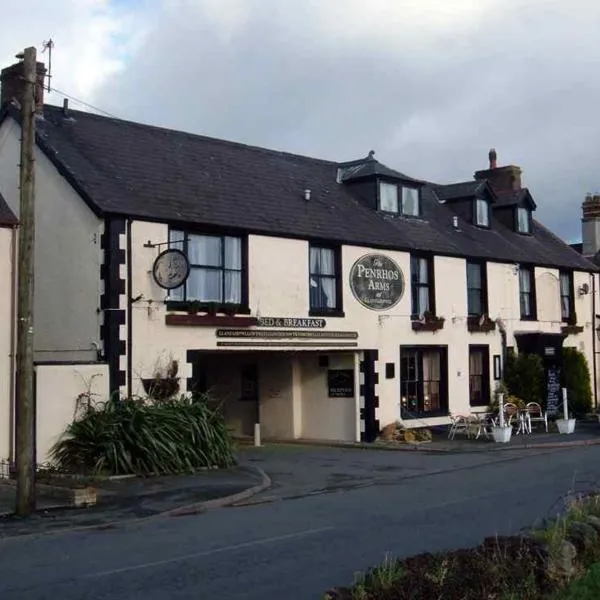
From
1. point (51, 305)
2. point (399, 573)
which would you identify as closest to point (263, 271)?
point (51, 305)

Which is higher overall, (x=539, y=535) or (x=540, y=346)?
(x=540, y=346)

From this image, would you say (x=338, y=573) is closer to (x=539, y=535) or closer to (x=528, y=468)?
(x=539, y=535)

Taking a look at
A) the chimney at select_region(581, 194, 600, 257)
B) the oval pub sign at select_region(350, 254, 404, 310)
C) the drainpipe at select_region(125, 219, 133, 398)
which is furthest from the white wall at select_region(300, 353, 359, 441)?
the chimney at select_region(581, 194, 600, 257)

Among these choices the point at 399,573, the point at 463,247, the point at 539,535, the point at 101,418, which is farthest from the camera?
the point at 463,247

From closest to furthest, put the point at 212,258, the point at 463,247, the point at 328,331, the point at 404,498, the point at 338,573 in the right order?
1. the point at 338,573
2. the point at 404,498
3. the point at 212,258
4. the point at 328,331
5. the point at 463,247

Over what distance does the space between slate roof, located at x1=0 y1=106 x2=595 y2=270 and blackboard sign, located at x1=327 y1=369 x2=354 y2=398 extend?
3.49 meters

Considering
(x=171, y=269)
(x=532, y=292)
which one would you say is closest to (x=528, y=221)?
(x=532, y=292)

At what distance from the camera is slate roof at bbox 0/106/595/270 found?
Answer: 20.3 m

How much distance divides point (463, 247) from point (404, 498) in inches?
578

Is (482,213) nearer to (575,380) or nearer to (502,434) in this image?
(575,380)

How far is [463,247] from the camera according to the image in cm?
2797

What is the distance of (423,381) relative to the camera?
26469 mm

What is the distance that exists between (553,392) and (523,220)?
6866 mm

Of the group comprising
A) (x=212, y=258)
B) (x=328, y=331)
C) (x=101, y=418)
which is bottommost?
(x=101, y=418)
